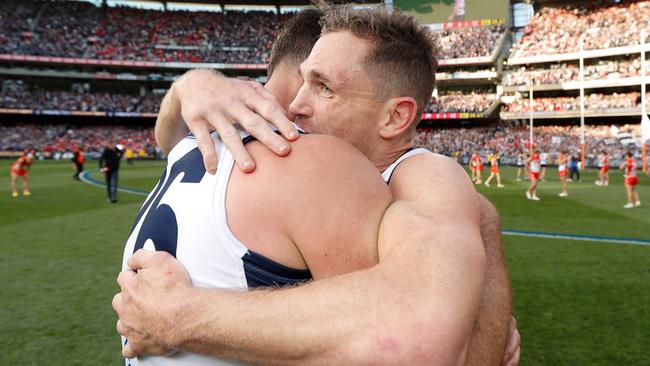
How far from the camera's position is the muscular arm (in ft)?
4.04

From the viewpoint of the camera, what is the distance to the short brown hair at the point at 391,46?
185 cm

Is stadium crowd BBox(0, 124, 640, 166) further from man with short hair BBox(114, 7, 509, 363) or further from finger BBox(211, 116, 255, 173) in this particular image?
finger BBox(211, 116, 255, 173)

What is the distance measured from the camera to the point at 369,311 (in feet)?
4.11

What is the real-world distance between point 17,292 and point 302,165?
659cm

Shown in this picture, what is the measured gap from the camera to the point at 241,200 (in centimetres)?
134

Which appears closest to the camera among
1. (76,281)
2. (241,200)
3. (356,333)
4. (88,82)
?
(356,333)

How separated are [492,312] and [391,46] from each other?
1046 millimetres

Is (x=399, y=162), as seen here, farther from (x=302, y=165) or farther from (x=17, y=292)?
(x=17, y=292)

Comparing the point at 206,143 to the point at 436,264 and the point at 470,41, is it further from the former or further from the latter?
the point at 470,41

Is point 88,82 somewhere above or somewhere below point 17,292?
above

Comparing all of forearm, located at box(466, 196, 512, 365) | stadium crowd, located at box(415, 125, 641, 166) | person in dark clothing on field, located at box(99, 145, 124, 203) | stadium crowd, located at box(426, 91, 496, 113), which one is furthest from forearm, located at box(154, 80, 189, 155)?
stadium crowd, located at box(426, 91, 496, 113)

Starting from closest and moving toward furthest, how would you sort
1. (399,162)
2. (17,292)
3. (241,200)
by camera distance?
(241,200) → (399,162) → (17,292)

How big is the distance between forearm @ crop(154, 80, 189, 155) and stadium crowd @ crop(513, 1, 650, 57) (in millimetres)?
53959

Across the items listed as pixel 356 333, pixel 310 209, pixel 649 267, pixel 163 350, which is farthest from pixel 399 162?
pixel 649 267
